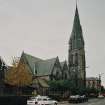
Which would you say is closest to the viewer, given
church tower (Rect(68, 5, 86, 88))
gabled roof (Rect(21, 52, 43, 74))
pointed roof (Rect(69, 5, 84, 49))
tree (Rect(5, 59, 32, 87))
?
tree (Rect(5, 59, 32, 87))

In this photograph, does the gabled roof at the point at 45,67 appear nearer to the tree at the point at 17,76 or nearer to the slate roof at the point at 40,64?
the slate roof at the point at 40,64

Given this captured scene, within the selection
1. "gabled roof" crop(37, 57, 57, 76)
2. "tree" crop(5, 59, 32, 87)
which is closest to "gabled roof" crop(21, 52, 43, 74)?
"gabled roof" crop(37, 57, 57, 76)

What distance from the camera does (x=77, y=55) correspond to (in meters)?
119

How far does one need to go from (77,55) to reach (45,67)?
29.9m

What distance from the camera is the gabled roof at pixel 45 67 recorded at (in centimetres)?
9069

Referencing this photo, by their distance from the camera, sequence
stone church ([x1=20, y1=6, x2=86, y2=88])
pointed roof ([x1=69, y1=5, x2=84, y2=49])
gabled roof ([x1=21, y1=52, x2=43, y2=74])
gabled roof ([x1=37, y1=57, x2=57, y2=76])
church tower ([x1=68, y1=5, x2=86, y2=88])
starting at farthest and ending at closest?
pointed roof ([x1=69, y1=5, x2=84, y2=49]) < church tower ([x1=68, y1=5, x2=86, y2=88]) < gabled roof ([x1=21, y1=52, x2=43, y2=74]) < stone church ([x1=20, y1=6, x2=86, y2=88]) < gabled roof ([x1=37, y1=57, x2=57, y2=76])

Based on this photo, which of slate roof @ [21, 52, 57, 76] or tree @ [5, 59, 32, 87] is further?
slate roof @ [21, 52, 57, 76]

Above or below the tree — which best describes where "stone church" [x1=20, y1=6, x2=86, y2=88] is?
above

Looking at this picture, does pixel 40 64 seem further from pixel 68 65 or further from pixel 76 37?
pixel 76 37

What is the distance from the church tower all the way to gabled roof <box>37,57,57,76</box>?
2253 cm

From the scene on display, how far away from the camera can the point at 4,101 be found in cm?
3631

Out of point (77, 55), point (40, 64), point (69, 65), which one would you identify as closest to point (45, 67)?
point (40, 64)

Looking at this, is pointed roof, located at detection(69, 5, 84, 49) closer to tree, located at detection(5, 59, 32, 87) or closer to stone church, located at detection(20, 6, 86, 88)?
stone church, located at detection(20, 6, 86, 88)

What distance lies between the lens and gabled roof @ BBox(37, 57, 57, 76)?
9069cm
